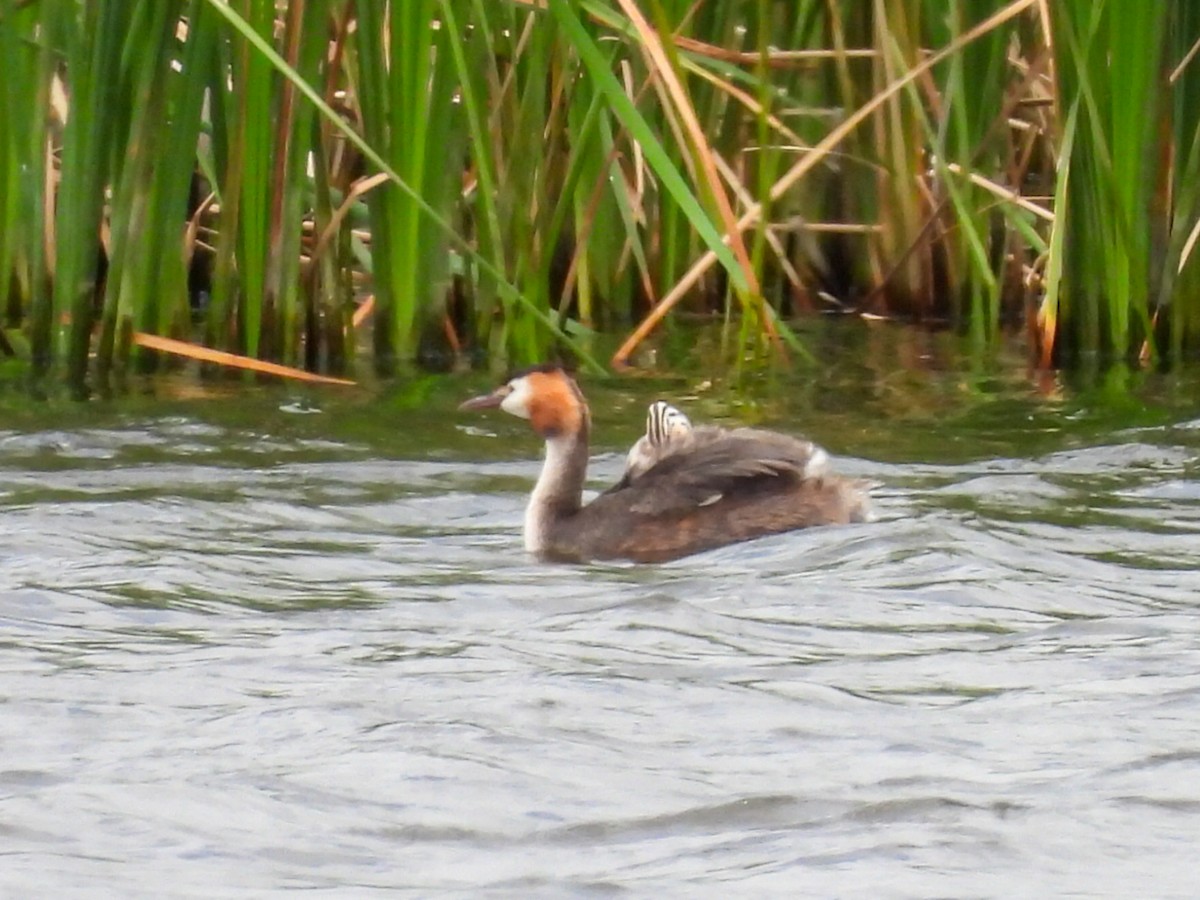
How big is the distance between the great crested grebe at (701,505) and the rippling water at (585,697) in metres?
0.12

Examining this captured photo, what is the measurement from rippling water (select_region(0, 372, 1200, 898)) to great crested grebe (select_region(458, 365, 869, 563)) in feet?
0.40

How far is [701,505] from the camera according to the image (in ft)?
24.2

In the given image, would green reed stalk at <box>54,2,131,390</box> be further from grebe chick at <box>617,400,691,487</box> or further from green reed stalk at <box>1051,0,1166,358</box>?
green reed stalk at <box>1051,0,1166,358</box>

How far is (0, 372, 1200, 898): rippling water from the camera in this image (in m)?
4.26

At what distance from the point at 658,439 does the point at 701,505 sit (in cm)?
42

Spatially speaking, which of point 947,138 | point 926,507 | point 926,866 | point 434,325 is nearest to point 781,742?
point 926,866

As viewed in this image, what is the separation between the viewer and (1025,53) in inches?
429

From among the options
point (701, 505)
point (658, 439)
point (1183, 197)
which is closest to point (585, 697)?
point (701, 505)

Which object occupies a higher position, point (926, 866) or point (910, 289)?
point (910, 289)

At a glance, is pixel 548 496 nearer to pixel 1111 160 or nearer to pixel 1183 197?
pixel 1111 160

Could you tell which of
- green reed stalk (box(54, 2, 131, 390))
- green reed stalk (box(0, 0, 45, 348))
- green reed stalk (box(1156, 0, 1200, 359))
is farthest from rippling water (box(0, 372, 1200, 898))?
green reed stalk (box(1156, 0, 1200, 359))

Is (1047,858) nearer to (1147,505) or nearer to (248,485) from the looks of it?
(1147,505)

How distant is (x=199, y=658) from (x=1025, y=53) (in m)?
6.32

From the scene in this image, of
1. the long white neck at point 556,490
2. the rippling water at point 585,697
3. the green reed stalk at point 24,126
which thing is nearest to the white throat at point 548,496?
the long white neck at point 556,490
